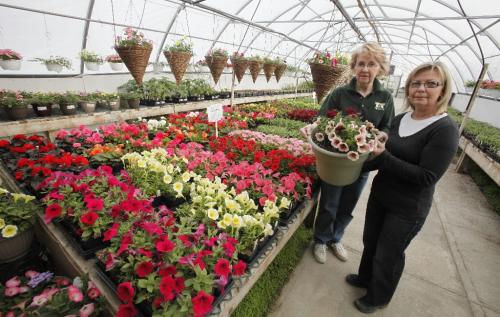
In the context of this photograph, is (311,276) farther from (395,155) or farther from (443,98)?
(443,98)

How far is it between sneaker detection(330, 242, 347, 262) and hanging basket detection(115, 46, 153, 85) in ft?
8.38

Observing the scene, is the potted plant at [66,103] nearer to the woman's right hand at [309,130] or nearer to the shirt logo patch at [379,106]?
the woman's right hand at [309,130]

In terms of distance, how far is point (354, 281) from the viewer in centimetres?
211

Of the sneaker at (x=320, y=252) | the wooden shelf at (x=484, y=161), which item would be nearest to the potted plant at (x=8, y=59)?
the sneaker at (x=320, y=252)

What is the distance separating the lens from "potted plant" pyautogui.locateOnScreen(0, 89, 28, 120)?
245cm

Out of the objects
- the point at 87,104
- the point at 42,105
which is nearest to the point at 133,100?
the point at 87,104

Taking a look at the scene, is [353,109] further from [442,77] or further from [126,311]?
[126,311]

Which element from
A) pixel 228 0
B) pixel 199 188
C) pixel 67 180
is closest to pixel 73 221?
pixel 67 180

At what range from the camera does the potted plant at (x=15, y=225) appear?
1.35 m

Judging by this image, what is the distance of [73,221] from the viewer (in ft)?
4.33

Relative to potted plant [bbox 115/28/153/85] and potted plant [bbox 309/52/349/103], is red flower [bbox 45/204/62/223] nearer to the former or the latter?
potted plant [bbox 115/28/153/85]

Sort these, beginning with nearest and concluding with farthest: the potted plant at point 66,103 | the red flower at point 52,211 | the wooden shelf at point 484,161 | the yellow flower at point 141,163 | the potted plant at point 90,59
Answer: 1. the red flower at point 52,211
2. the yellow flower at point 141,163
3. the potted plant at point 66,103
4. the wooden shelf at point 484,161
5. the potted plant at point 90,59

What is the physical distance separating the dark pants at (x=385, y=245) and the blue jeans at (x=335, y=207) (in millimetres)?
328

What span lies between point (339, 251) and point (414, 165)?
4.54 feet
